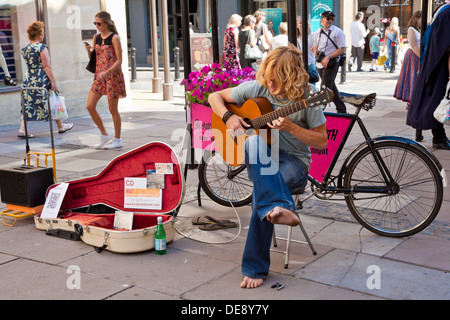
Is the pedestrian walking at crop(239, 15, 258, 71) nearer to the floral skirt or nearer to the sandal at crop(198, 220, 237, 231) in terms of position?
the floral skirt

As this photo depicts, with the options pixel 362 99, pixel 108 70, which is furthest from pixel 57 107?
pixel 362 99

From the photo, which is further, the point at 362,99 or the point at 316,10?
the point at 316,10

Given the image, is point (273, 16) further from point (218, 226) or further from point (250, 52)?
point (218, 226)

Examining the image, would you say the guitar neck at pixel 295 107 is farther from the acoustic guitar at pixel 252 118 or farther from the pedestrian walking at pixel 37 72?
the pedestrian walking at pixel 37 72

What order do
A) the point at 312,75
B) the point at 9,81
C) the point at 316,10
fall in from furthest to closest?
the point at 316,10
the point at 9,81
the point at 312,75

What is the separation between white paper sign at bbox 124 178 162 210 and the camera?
4711 mm

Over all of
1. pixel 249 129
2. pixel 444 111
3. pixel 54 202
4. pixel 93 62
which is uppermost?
pixel 93 62

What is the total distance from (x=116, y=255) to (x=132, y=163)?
0.85 metres

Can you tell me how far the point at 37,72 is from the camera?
9.02m

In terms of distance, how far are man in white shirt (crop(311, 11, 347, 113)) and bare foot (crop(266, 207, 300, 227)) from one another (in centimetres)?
650

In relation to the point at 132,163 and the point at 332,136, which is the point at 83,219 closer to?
the point at 132,163

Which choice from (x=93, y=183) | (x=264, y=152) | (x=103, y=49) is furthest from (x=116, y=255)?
(x=103, y=49)

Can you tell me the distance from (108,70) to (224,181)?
3.33 m

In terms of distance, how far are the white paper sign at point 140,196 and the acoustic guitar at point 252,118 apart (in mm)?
610
